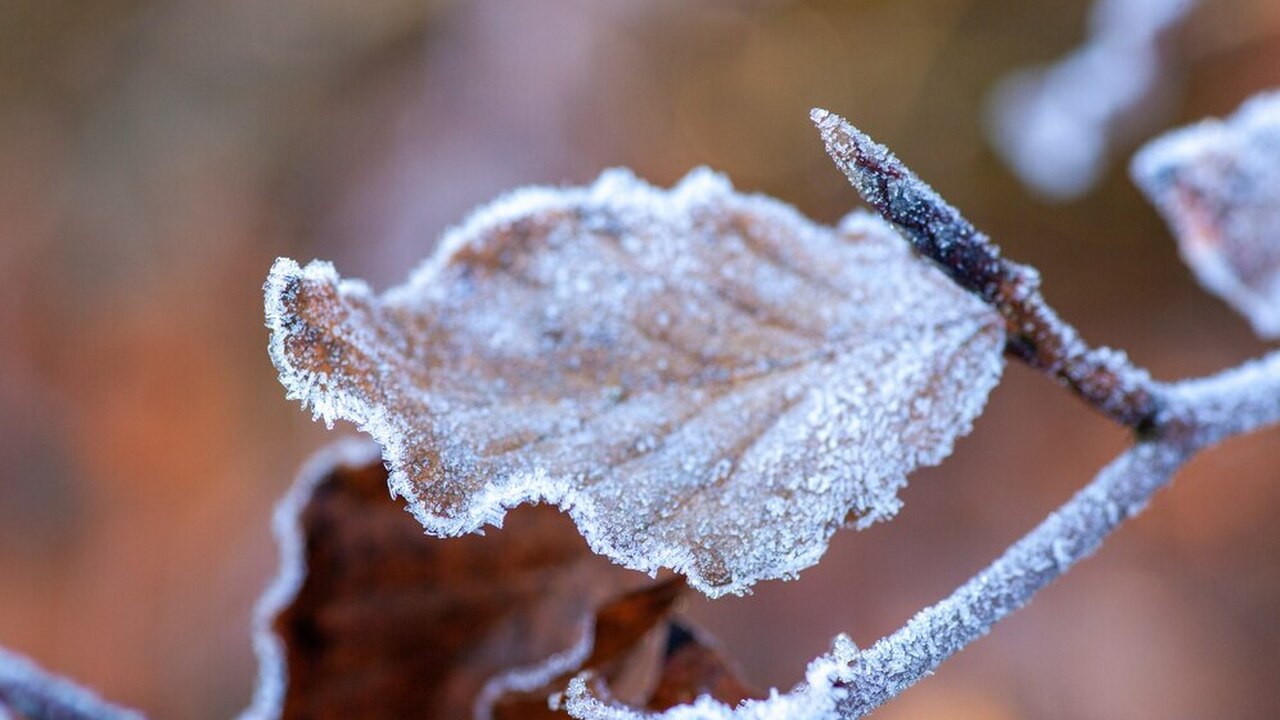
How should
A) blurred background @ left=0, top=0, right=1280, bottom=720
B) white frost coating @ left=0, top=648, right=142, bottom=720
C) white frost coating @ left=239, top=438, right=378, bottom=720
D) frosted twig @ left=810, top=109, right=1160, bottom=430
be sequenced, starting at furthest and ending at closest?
blurred background @ left=0, top=0, right=1280, bottom=720, white frost coating @ left=239, top=438, right=378, bottom=720, white frost coating @ left=0, top=648, right=142, bottom=720, frosted twig @ left=810, top=109, right=1160, bottom=430

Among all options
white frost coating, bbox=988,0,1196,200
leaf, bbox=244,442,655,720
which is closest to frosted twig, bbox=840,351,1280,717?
leaf, bbox=244,442,655,720

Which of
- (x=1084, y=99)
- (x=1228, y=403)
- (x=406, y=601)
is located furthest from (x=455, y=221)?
(x=1228, y=403)

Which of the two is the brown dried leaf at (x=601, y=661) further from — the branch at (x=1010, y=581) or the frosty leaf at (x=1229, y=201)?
the frosty leaf at (x=1229, y=201)

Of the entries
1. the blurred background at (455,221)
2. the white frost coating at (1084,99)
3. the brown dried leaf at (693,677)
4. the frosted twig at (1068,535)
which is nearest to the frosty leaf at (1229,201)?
the frosted twig at (1068,535)

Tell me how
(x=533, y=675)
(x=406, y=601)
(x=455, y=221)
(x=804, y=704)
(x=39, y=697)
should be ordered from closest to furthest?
(x=804, y=704), (x=39, y=697), (x=533, y=675), (x=406, y=601), (x=455, y=221)

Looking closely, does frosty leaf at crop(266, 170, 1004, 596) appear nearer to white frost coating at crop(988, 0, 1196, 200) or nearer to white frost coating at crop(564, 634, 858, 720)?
white frost coating at crop(564, 634, 858, 720)

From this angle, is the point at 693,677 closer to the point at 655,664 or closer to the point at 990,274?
the point at 655,664
